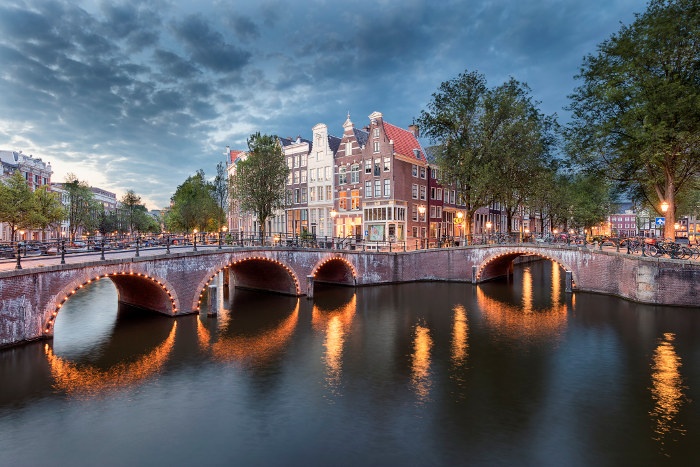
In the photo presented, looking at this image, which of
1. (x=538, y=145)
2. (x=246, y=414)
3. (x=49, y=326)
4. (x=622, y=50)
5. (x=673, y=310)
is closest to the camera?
(x=246, y=414)

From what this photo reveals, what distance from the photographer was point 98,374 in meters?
16.0

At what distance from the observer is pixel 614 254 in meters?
30.8

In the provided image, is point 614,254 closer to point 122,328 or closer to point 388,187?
point 388,187

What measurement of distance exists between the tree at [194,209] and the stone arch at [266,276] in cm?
3847

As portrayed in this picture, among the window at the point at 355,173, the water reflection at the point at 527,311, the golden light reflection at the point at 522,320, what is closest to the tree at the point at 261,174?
the window at the point at 355,173

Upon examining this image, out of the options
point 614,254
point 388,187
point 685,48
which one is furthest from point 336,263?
point 685,48

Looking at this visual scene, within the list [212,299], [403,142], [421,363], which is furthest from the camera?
[403,142]

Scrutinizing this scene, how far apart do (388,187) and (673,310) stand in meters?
30.9

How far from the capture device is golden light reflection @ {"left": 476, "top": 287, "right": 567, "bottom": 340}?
72.9 ft

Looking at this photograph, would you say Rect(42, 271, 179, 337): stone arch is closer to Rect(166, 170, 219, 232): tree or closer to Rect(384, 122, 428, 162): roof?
Rect(384, 122, 428, 162): roof

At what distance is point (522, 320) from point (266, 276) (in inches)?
832

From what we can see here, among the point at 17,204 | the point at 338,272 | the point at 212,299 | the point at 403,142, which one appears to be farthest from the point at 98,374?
the point at 403,142

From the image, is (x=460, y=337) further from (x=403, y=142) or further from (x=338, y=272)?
(x=403, y=142)

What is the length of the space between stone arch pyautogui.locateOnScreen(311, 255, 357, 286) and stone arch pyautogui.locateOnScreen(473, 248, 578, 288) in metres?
12.8
